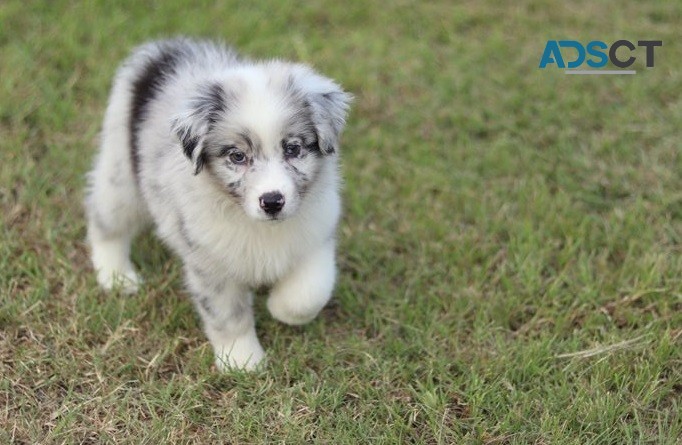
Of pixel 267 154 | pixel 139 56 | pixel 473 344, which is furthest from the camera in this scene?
pixel 139 56

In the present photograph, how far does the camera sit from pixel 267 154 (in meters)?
3.42

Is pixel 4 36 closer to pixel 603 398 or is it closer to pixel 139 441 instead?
pixel 139 441

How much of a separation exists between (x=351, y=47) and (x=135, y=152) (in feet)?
9.40

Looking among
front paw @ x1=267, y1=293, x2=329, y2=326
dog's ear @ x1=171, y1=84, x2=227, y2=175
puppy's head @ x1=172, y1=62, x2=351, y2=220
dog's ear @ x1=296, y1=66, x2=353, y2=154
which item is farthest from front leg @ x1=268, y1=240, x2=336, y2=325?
dog's ear @ x1=171, y1=84, x2=227, y2=175

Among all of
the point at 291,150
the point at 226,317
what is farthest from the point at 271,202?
the point at 226,317

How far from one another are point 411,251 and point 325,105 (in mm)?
1351

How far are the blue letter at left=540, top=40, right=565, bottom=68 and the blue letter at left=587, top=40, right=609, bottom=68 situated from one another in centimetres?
21

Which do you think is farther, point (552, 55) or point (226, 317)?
point (552, 55)

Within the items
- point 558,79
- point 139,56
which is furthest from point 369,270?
point 558,79

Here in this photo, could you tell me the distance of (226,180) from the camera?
11.6 ft

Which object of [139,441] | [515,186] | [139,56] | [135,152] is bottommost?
[139,441]

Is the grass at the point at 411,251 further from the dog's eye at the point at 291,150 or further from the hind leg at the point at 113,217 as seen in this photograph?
the dog's eye at the point at 291,150

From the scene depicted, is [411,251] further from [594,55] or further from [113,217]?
[594,55]

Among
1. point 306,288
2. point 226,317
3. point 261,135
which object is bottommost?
point 226,317
